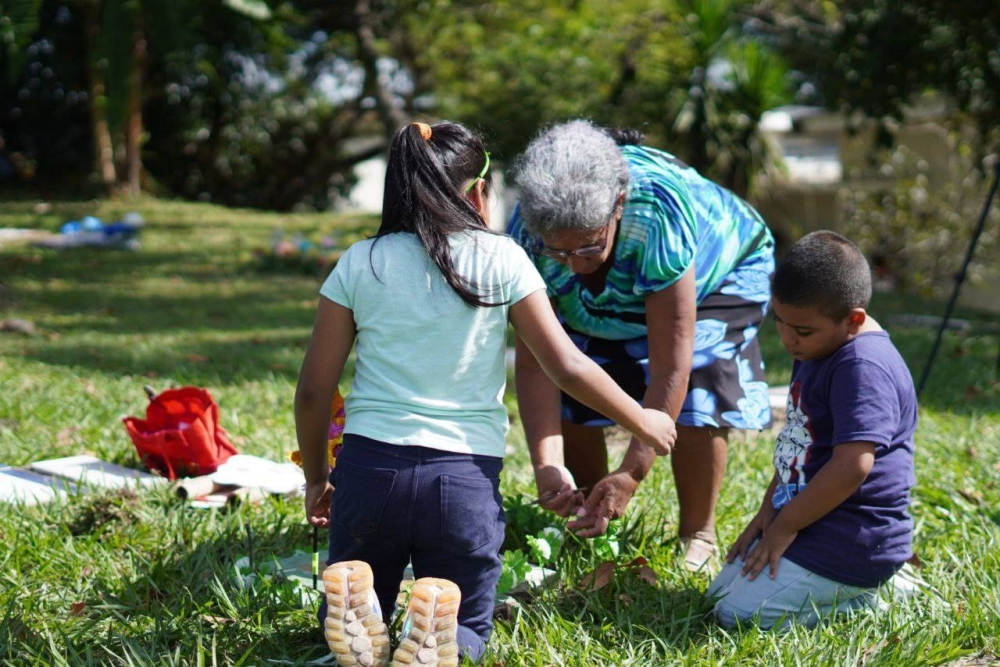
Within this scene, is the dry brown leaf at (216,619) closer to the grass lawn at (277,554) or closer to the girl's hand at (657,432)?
the grass lawn at (277,554)

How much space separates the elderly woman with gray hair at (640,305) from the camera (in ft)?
8.92

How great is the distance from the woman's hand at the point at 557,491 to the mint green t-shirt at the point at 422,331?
46cm

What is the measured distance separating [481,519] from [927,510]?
2.14 metres

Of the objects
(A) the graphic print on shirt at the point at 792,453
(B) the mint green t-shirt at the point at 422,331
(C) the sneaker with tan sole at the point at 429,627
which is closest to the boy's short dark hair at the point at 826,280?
(A) the graphic print on shirt at the point at 792,453

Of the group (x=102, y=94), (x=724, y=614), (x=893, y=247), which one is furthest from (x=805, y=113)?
(x=724, y=614)

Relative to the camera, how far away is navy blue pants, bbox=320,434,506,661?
2.30 m

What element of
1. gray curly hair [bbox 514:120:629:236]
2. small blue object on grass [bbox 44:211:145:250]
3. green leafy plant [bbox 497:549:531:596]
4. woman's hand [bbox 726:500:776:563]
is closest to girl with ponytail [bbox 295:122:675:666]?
gray curly hair [bbox 514:120:629:236]

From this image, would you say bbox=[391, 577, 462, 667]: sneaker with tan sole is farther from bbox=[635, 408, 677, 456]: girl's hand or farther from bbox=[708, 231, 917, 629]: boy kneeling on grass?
bbox=[708, 231, 917, 629]: boy kneeling on grass

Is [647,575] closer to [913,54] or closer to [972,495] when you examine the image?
[972,495]

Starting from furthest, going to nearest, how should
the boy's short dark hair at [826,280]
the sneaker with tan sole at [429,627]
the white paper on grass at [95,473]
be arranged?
the white paper on grass at [95,473] → the boy's short dark hair at [826,280] → the sneaker with tan sole at [429,627]

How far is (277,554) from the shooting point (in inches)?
125

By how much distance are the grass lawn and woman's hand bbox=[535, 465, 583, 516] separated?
0.27 m

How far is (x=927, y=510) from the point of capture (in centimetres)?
373

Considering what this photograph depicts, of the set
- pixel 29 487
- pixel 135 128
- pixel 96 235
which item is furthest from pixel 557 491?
pixel 135 128
